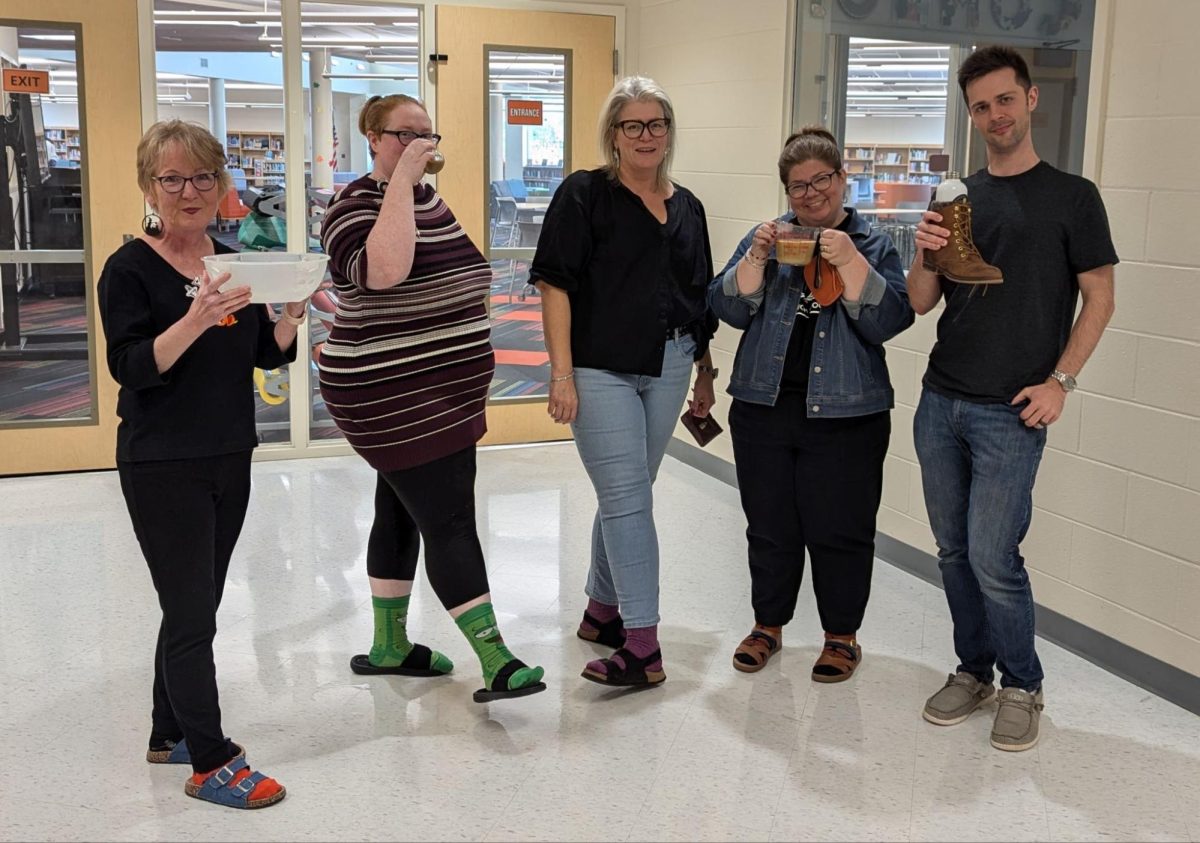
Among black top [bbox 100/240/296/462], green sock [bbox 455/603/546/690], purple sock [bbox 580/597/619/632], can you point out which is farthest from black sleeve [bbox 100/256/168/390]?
purple sock [bbox 580/597/619/632]

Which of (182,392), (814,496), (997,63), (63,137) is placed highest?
(997,63)

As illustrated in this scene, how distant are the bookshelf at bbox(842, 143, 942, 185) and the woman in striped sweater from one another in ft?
6.24

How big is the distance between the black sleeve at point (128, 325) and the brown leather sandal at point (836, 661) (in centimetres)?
197

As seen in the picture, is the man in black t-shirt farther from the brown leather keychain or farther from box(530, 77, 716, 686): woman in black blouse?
box(530, 77, 716, 686): woman in black blouse

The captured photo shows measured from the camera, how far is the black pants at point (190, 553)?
246 cm

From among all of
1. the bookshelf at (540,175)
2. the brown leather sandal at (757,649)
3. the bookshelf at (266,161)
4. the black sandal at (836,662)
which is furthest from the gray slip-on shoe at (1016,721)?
the bookshelf at (266,161)

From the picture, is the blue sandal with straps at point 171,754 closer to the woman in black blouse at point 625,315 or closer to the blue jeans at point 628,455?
the woman in black blouse at point 625,315

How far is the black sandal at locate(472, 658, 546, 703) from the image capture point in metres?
3.00

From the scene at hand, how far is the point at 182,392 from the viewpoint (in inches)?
97.0

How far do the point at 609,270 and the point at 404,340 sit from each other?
582mm

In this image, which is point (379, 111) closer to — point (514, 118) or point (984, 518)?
point (984, 518)

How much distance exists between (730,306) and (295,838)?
5.64ft

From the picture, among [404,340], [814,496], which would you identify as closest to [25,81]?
[404,340]

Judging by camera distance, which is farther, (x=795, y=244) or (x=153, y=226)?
(x=795, y=244)
